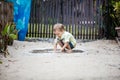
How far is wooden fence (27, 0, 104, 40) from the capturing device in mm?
13016

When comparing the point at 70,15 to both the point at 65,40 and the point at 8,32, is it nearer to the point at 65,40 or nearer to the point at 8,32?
the point at 65,40

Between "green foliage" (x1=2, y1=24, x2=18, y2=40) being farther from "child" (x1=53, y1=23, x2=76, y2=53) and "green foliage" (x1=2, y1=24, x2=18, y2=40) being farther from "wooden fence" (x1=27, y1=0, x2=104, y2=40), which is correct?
"wooden fence" (x1=27, y1=0, x2=104, y2=40)

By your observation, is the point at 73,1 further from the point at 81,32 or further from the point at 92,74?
the point at 92,74

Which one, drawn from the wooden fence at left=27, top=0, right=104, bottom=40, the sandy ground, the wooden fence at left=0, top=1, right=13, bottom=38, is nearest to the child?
the sandy ground

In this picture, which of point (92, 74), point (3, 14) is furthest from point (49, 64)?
point (3, 14)

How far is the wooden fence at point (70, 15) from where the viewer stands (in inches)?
512

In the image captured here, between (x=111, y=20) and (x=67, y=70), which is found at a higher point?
(x=111, y=20)

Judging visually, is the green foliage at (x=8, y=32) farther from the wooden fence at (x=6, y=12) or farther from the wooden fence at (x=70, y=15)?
the wooden fence at (x=70, y=15)

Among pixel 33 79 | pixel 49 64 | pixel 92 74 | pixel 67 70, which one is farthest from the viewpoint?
pixel 49 64

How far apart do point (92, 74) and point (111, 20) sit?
313 inches

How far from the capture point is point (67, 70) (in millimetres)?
5602

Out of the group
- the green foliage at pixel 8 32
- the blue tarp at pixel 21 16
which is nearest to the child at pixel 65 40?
the green foliage at pixel 8 32

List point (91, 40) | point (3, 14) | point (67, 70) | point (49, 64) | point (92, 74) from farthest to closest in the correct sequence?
point (91, 40), point (3, 14), point (49, 64), point (67, 70), point (92, 74)

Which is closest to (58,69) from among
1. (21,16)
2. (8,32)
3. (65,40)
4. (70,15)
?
(8,32)
